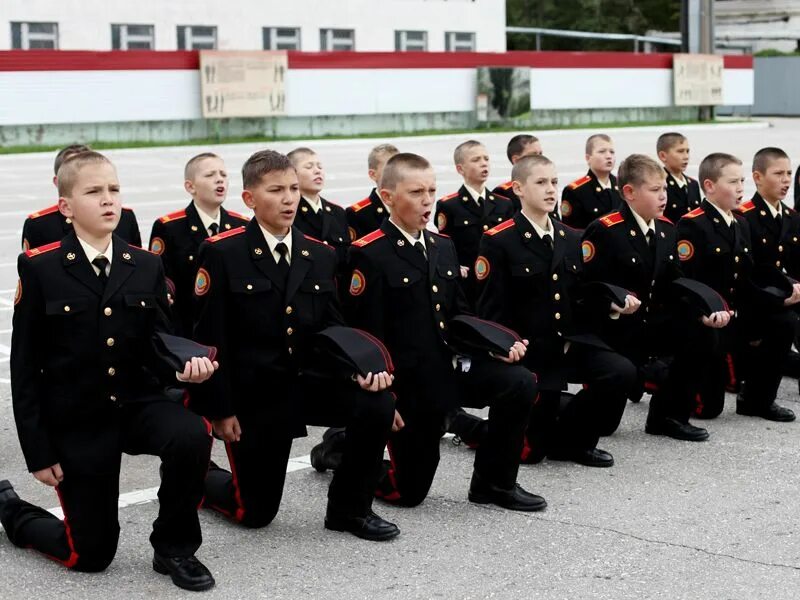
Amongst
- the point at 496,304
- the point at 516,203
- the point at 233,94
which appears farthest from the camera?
the point at 233,94

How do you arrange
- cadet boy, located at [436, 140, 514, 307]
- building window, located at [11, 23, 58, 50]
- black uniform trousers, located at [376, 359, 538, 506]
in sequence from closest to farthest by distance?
black uniform trousers, located at [376, 359, 538, 506]
cadet boy, located at [436, 140, 514, 307]
building window, located at [11, 23, 58, 50]

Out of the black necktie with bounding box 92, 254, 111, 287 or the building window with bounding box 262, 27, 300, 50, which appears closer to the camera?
the black necktie with bounding box 92, 254, 111, 287

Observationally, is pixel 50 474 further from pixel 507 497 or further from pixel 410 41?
pixel 410 41

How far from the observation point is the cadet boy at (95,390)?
580 cm

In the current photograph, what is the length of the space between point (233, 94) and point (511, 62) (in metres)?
9.60

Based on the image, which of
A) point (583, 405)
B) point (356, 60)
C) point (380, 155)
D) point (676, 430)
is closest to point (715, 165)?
point (676, 430)

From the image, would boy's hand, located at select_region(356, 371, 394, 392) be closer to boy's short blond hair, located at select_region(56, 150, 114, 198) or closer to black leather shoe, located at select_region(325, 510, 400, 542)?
black leather shoe, located at select_region(325, 510, 400, 542)

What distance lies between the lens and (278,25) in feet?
141

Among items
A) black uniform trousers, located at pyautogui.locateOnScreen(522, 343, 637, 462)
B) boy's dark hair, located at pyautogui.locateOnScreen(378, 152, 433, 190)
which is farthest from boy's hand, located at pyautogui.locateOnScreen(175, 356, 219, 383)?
black uniform trousers, located at pyautogui.locateOnScreen(522, 343, 637, 462)

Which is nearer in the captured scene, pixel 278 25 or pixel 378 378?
pixel 378 378

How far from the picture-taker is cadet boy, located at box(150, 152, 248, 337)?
28.7 feet

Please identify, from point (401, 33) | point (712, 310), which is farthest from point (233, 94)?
point (712, 310)

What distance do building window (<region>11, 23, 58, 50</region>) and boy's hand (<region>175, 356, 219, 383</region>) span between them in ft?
111

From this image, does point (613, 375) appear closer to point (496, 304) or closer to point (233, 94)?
point (496, 304)
